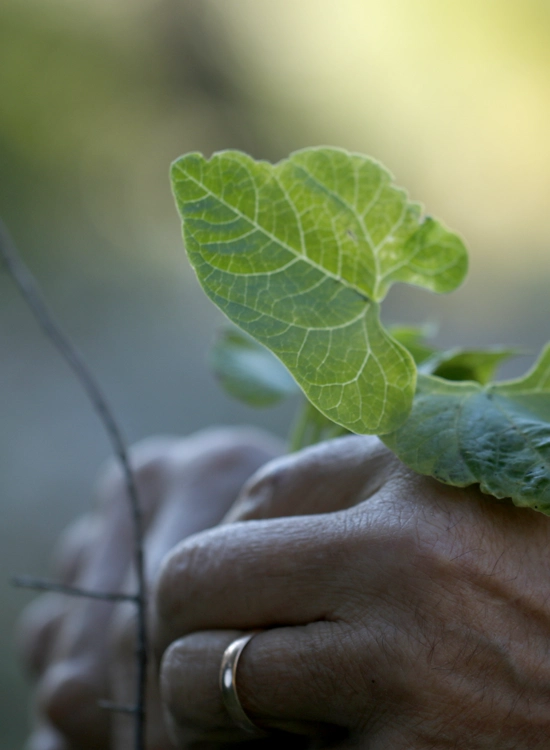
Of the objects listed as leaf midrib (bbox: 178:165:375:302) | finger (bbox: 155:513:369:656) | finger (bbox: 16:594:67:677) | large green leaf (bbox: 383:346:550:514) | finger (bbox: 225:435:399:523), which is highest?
leaf midrib (bbox: 178:165:375:302)

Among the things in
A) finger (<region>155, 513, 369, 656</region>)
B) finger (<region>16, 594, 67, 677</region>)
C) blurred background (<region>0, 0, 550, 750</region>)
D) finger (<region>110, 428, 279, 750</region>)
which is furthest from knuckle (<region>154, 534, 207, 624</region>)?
blurred background (<region>0, 0, 550, 750</region>)

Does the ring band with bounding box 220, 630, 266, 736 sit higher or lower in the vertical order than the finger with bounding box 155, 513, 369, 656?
lower

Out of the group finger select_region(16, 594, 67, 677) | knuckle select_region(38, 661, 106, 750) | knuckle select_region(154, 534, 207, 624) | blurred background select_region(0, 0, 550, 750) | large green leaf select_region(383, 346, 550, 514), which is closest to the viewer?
large green leaf select_region(383, 346, 550, 514)

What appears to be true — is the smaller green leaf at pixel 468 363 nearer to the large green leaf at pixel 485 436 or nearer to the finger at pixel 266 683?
the large green leaf at pixel 485 436

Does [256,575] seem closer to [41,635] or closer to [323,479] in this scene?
[323,479]

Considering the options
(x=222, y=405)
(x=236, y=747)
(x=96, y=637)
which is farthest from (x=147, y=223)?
(x=236, y=747)

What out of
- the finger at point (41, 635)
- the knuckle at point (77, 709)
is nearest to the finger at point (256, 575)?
the knuckle at point (77, 709)

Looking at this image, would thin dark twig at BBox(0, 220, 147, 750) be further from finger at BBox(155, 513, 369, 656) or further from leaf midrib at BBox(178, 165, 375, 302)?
leaf midrib at BBox(178, 165, 375, 302)

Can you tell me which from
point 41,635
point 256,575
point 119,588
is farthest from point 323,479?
point 41,635
